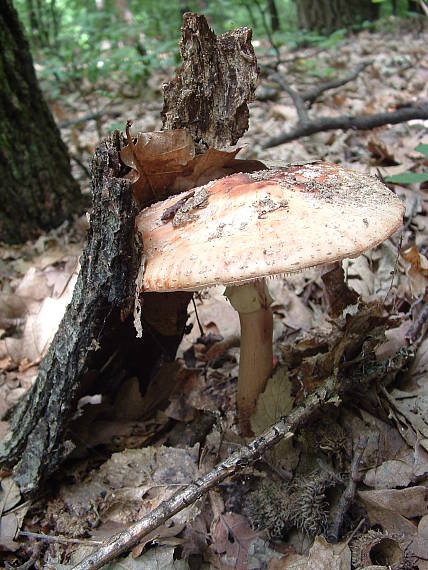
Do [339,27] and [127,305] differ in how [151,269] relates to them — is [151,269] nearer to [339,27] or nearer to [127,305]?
[127,305]

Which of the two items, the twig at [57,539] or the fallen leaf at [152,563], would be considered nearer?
the fallen leaf at [152,563]

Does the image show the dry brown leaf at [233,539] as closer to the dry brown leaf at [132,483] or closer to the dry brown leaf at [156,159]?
the dry brown leaf at [132,483]

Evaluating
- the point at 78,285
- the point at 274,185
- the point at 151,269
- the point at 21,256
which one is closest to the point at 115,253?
the point at 151,269

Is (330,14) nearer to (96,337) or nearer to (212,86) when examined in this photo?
(212,86)

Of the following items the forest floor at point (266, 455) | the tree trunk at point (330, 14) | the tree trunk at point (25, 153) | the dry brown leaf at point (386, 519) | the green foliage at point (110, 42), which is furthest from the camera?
the tree trunk at point (330, 14)

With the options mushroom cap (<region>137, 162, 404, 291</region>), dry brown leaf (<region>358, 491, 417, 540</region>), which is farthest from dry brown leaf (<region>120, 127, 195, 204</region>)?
dry brown leaf (<region>358, 491, 417, 540</region>)

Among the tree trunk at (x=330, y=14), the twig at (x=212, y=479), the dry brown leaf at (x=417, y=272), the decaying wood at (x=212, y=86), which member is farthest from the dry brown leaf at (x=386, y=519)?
the tree trunk at (x=330, y=14)

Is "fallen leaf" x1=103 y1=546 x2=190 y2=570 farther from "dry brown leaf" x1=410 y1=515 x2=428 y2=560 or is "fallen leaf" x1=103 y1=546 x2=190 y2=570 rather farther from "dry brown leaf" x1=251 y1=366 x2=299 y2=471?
"dry brown leaf" x1=410 y1=515 x2=428 y2=560
